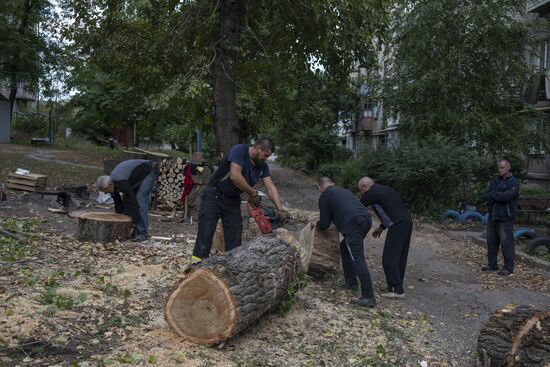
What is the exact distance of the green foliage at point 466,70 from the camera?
644 inches

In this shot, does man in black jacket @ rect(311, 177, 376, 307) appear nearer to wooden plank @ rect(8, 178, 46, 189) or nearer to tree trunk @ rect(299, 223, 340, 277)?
tree trunk @ rect(299, 223, 340, 277)

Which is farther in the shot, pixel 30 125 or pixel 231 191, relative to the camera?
pixel 30 125

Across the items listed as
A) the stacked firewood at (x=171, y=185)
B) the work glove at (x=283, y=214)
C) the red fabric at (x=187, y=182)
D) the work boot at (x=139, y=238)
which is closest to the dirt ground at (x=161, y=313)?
the work boot at (x=139, y=238)

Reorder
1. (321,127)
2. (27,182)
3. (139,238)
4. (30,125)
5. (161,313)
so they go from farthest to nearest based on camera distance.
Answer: (30,125)
(321,127)
(27,182)
(139,238)
(161,313)

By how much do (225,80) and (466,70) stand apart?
756cm

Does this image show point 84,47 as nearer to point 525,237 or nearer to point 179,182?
point 179,182

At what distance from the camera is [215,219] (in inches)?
264

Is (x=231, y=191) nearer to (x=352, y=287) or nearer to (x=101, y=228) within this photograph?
(x=352, y=287)

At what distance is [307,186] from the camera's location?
87.0ft

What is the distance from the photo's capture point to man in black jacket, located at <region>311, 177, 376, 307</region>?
21.6ft

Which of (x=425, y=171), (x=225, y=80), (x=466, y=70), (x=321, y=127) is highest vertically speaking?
(x=466, y=70)

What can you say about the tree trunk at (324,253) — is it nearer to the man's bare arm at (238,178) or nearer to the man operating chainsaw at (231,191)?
the man operating chainsaw at (231,191)

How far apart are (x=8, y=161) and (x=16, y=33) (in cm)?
517

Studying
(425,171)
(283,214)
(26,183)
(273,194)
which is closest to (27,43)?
(26,183)
